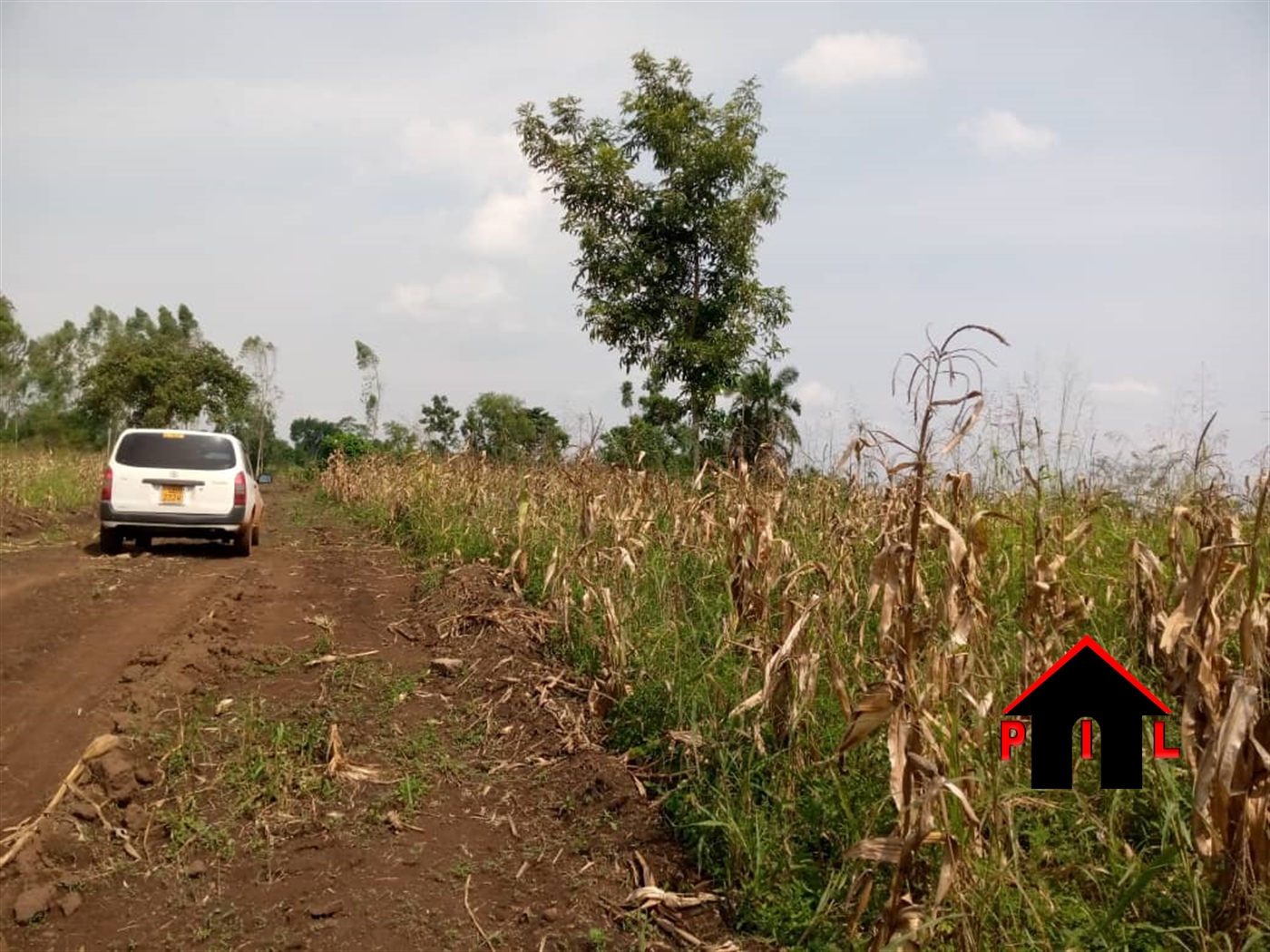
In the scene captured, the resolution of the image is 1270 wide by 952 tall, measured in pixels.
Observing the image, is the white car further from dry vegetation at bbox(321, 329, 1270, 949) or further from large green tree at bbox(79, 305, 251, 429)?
large green tree at bbox(79, 305, 251, 429)

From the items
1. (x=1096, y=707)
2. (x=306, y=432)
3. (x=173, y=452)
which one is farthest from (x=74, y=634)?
(x=306, y=432)

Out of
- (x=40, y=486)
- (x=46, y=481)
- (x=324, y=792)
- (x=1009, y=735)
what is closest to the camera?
(x=1009, y=735)

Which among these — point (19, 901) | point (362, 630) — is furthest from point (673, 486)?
point (19, 901)

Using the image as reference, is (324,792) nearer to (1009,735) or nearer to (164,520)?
(1009,735)

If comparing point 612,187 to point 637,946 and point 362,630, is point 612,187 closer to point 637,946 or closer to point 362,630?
point 362,630

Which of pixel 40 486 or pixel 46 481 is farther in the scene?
pixel 46 481

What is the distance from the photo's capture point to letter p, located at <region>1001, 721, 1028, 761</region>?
11.3ft

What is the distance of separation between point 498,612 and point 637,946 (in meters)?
3.73

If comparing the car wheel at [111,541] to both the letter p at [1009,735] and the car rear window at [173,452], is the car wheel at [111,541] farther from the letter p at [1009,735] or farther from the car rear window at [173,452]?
the letter p at [1009,735]

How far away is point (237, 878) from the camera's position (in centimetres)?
434

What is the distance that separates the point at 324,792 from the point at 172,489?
826 centimetres

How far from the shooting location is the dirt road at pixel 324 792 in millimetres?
4004

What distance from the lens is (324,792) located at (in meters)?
5.04

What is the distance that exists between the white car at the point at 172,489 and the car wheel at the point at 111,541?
0.04ft
